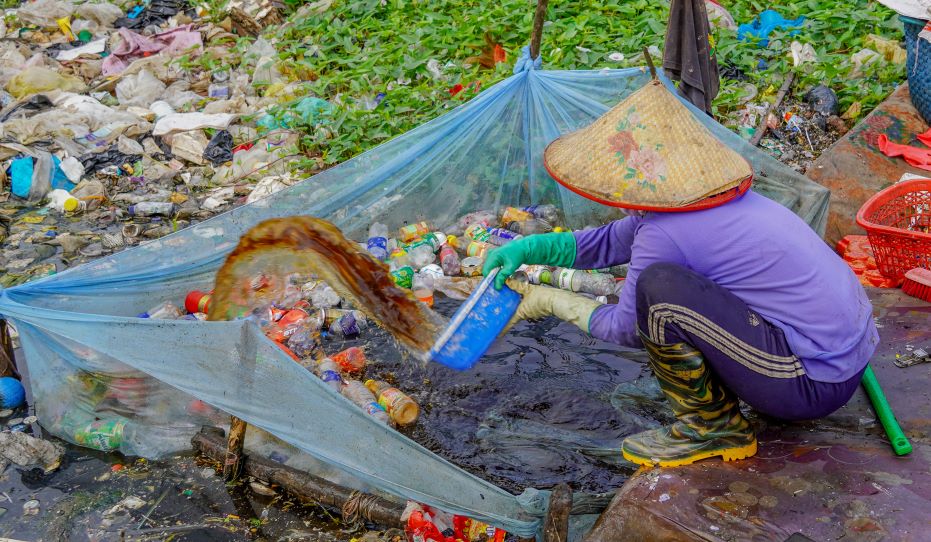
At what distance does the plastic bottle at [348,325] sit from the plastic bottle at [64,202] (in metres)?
2.93

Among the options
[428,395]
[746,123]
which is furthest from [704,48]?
[428,395]

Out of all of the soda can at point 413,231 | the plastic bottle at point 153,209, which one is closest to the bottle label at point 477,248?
the soda can at point 413,231

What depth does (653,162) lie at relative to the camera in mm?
2623

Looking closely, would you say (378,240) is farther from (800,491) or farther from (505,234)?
(800,491)

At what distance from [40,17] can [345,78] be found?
4626 millimetres

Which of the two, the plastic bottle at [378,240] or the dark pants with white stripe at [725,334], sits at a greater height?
the dark pants with white stripe at [725,334]

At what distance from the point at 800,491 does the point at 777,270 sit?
0.68m

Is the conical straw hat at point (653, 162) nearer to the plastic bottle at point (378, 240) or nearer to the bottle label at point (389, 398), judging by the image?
the bottle label at point (389, 398)

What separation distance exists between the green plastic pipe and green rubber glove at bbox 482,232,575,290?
1.15 metres

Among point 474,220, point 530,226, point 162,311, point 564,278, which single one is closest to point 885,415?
point 564,278

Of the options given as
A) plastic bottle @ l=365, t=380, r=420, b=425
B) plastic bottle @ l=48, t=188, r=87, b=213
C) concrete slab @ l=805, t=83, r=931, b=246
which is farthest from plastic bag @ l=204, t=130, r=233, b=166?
concrete slab @ l=805, t=83, r=931, b=246

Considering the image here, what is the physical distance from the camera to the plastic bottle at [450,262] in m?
4.43

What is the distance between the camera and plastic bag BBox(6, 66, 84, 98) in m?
7.65

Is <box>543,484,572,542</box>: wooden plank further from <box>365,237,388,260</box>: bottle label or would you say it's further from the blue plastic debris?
the blue plastic debris
